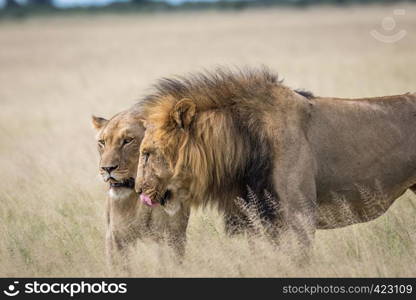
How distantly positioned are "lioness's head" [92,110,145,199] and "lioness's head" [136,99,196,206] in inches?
14.6

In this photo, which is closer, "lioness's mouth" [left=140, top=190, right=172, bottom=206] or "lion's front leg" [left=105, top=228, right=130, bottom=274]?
"lioness's mouth" [left=140, top=190, right=172, bottom=206]

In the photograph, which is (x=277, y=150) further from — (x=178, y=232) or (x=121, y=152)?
(x=121, y=152)

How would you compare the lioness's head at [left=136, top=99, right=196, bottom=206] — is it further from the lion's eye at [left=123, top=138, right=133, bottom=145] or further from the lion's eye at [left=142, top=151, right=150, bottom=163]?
the lion's eye at [left=123, top=138, right=133, bottom=145]

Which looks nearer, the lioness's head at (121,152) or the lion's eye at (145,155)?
the lion's eye at (145,155)

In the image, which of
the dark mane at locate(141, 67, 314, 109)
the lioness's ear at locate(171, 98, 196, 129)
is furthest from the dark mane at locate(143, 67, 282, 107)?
the lioness's ear at locate(171, 98, 196, 129)

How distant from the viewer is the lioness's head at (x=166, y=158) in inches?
217

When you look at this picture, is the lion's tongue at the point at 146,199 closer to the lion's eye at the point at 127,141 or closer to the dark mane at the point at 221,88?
the lion's eye at the point at 127,141

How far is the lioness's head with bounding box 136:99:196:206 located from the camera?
5516mm

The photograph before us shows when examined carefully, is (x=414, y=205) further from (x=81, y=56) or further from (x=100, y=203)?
(x=81, y=56)

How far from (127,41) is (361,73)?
60.6 ft

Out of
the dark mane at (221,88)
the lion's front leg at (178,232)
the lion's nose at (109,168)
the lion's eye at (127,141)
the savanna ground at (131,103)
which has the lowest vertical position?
the savanna ground at (131,103)

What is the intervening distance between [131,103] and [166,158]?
35.0 ft

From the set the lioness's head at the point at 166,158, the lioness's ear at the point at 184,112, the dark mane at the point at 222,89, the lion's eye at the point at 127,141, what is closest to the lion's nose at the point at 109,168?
the lion's eye at the point at 127,141

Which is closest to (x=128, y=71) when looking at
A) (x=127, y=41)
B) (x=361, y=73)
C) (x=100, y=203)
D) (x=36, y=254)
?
(x=361, y=73)
